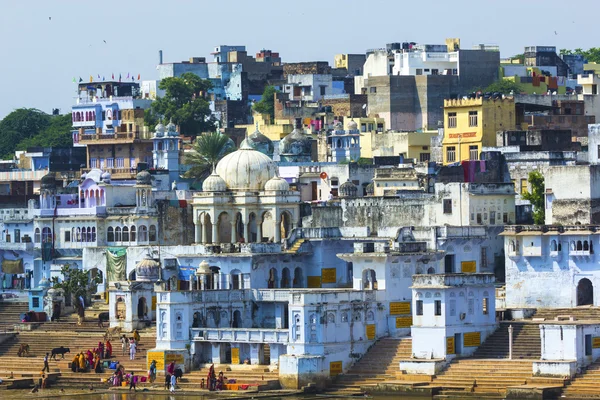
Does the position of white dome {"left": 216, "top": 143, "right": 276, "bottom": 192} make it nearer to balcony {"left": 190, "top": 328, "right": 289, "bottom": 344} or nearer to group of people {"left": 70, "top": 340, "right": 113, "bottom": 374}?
group of people {"left": 70, "top": 340, "right": 113, "bottom": 374}

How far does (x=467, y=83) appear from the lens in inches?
3755

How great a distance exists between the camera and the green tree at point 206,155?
83.7m

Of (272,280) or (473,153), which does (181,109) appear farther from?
(272,280)

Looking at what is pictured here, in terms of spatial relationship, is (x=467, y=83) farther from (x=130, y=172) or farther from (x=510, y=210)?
(x=510, y=210)

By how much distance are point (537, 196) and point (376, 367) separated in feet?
39.4

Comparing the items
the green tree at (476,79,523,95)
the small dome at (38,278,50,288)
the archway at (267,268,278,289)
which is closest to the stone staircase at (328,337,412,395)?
the archway at (267,268,278,289)

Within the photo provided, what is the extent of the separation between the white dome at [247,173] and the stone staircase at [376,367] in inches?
456

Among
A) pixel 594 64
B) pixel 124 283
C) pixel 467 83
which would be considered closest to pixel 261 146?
pixel 467 83

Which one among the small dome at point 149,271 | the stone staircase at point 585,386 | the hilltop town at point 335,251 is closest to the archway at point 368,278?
the hilltop town at point 335,251

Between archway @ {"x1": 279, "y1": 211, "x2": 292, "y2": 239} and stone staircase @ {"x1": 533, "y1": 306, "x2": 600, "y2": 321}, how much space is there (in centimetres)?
1157

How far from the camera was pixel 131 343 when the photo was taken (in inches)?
2520

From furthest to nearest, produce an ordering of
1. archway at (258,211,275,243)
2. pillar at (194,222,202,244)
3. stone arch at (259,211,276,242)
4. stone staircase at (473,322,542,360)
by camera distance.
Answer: archway at (258,211,275,243) < stone arch at (259,211,276,242) < pillar at (194,222,202,244) < stone staircase at (473,322,542,360)

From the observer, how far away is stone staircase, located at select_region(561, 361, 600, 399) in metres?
54.4

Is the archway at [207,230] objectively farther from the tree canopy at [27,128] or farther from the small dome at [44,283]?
the tree canopy at [27,128]
